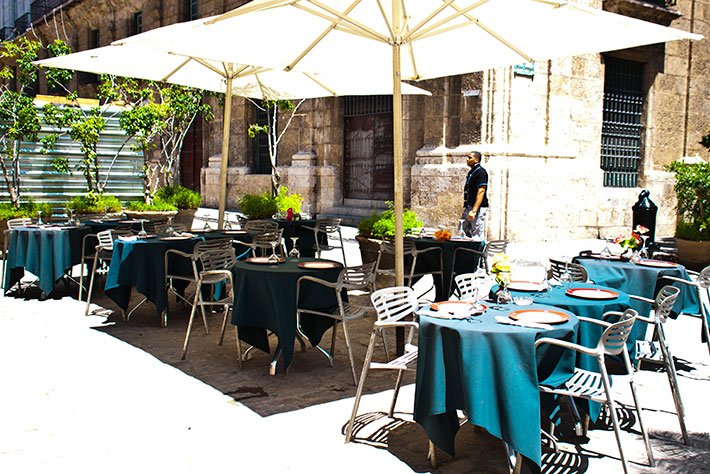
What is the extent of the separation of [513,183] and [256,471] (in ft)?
35.0

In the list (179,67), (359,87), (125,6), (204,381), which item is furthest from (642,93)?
(125,6)

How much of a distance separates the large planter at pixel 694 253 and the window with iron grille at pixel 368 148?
6.63m

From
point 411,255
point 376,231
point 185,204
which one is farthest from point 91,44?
point 411,255

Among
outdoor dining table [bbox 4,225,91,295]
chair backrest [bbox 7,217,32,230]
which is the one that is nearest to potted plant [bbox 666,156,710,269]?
outdoor dining table [bbox 4,225,91,295]

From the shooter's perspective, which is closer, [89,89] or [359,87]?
[359,87]

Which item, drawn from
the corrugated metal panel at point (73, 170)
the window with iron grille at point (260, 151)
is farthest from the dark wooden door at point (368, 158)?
the corrugated metal panel at point (73, 170)

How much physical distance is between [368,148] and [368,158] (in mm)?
254

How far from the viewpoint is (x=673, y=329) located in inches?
303

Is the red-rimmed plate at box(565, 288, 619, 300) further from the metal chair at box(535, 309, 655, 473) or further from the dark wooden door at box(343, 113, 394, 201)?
the dark wooden door at box(343, 113, 394, 201)

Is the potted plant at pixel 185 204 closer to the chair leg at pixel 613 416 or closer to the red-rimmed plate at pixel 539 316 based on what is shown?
the red-rimmed plate at pixel 539 316

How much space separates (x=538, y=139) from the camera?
47.2 feet

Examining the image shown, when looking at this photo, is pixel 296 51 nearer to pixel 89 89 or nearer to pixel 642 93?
pixel 642 93

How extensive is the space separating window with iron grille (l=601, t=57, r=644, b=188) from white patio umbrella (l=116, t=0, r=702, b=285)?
994cm

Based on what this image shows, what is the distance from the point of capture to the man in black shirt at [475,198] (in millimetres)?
10078
